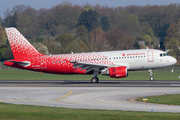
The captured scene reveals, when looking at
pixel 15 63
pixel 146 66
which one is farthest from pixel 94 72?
pixel 15 63

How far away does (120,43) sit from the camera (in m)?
143

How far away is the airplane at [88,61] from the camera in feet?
141

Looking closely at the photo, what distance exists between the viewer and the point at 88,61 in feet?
143

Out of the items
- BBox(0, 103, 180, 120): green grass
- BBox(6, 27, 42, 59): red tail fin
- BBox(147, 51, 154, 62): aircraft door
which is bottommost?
BBox(0, 103, 180, 120): green grass

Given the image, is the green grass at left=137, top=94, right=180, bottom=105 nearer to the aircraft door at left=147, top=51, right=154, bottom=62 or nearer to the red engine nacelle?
the red engine nacelle

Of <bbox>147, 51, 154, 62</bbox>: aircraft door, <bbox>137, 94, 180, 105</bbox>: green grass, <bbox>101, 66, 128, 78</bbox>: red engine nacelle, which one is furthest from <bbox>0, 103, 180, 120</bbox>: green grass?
<bbox>147, 51, 154, 62</bbox>: aircraft door

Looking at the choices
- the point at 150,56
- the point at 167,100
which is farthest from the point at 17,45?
the point at 167,100

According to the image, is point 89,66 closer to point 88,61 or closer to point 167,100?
point 88,61

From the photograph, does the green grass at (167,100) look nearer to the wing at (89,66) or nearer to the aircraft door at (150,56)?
the wing at (89,66)

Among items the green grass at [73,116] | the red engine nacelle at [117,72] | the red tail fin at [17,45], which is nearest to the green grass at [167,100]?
the green grass at [73,116]

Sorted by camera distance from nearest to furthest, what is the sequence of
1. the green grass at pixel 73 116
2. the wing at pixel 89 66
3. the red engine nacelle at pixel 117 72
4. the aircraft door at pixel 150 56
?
the green grass at pixel 73 116, the red engine nacelle at pixel 117 72, the wing at pixel 89 66, the aircraft door at pixel 150 56

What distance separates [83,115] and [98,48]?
363 ft

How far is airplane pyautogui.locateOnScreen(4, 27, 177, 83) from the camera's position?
141 feet

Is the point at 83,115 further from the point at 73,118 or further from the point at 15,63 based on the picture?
the point at 15,63
